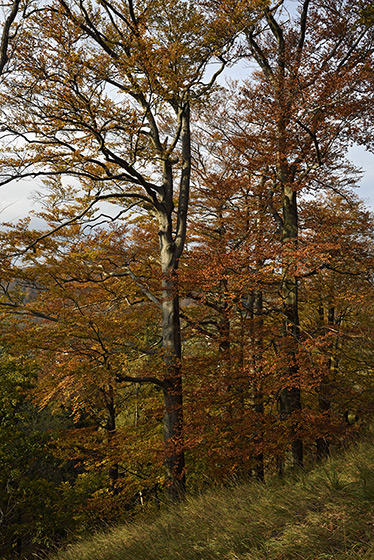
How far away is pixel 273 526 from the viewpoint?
3.73m

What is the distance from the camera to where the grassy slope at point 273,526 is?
3.13m

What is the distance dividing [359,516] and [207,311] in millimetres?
8866

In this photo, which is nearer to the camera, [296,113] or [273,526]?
[273,526]

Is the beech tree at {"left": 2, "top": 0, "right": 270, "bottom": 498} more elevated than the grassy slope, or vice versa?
the beech tree at {"left": 2, "top": 0, "right": 270, "bottom": 498}

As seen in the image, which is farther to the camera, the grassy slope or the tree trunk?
the tree trunk

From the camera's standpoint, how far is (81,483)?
1569cm

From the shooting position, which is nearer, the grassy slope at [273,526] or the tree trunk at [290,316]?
the grassy slope at [273,526]

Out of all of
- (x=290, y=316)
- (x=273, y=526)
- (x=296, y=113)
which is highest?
(x=296, y=113)

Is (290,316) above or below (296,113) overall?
below

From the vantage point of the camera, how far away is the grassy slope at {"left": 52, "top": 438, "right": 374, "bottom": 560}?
10.3 ft

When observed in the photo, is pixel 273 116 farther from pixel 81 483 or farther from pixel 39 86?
pixel 81 483

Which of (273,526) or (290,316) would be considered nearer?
(273,526)

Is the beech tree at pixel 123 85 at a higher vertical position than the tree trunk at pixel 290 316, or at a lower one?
higher

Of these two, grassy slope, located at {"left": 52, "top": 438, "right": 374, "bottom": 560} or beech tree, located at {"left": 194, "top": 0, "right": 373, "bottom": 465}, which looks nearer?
grassy slope, located at {"left": 52, "top": 438, "right": 374, "bottom": 560}
